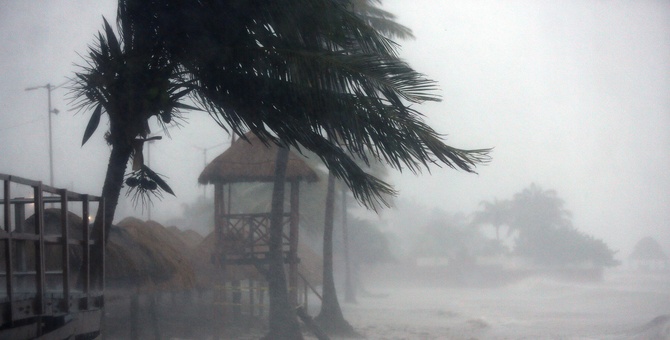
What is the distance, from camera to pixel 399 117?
746 cm

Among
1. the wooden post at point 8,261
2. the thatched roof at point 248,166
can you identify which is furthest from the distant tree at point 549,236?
the wooden post at point 8,261

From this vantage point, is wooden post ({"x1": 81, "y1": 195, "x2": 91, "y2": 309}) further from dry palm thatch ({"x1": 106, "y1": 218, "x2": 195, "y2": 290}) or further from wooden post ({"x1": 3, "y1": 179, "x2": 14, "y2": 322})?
dry palm thatch ({"x1": 106, "y1": 218, "x2": 195, "y2": 290})

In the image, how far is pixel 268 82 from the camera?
769 cm

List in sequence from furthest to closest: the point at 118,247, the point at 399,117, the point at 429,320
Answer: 1. the point at 429,320
2. the point at 118,247
3. the point at 399,117

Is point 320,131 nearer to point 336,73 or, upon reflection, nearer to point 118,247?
point 336,73

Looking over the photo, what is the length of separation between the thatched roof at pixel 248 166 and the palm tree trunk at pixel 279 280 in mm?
1163

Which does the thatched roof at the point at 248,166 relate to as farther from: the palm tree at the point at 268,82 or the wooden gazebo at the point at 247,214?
the palm tree at the point at 268,82

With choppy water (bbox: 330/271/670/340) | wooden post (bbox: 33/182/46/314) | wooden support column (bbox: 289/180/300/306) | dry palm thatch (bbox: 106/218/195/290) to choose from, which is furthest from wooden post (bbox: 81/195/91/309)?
choppy water (bbox: 330/271/670/340)

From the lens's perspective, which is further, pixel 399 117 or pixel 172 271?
pixel 172 271

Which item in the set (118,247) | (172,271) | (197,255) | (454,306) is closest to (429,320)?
(454,306)

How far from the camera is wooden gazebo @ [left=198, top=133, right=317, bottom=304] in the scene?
801 inches

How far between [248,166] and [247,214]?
6.30ft

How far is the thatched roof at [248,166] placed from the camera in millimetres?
20969

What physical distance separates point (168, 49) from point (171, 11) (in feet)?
1.23
